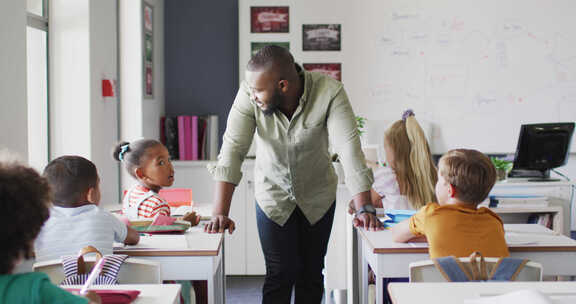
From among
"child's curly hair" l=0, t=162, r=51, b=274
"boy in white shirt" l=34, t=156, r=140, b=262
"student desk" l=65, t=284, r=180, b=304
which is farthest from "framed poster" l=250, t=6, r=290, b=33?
"child's curly hair" l=0, t=162, r=51, b=274

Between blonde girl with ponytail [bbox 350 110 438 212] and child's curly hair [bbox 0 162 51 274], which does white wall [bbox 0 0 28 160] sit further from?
blonde girl with ponytail [bbox 350 110 438 212]

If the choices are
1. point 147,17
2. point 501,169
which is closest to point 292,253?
point 501,169

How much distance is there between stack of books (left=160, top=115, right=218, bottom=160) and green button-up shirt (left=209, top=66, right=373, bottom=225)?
2.15 metres

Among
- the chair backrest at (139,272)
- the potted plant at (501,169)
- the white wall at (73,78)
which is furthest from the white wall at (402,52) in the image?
the chair backrest at (139,272)

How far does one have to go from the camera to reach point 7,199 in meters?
1.03

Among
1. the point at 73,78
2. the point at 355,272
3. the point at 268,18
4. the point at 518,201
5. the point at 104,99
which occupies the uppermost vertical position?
the point at 268,18

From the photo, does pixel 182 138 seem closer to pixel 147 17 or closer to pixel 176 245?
pixel 147 17

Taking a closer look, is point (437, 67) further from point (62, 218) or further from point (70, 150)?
point (62, 218)

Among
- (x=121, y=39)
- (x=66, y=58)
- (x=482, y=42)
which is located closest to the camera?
(x=66, y=58)

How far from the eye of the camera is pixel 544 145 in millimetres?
3750

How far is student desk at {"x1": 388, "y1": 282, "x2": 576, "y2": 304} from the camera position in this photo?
4.63 ft

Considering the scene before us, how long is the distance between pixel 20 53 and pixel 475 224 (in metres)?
1.78

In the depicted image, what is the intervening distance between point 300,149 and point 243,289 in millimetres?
2018

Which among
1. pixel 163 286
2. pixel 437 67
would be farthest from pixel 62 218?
pixel 437 67
